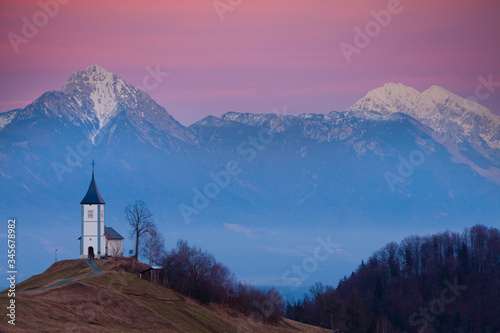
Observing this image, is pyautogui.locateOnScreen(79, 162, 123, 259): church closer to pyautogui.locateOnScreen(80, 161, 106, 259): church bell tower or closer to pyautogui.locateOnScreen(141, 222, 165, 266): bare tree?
pyautogui.locateOnScreen(80, 161, 106, 259): church bell tower

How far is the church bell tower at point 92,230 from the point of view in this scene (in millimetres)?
138875

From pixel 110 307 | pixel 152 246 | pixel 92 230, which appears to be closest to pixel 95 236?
pixel 92 230

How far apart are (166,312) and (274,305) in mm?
43658

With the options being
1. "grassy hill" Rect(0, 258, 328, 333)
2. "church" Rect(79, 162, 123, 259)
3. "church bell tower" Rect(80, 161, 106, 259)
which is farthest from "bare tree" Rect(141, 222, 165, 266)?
"church bell tower" Rect(80, 161, 106, 259)

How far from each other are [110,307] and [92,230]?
4525cm

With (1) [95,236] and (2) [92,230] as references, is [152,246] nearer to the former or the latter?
(1) [95,236]

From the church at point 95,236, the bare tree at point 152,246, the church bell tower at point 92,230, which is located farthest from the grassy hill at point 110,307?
the church bell tower at point 92,230

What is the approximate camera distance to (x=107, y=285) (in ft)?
346

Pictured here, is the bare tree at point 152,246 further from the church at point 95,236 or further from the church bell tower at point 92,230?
the church bell tower at point 92,230

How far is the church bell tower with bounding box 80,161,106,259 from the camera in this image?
13888 centimetres

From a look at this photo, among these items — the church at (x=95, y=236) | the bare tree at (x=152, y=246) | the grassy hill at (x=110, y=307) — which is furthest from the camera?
the church at (x=95, y=236)

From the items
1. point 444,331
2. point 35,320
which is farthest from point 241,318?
point 444,331

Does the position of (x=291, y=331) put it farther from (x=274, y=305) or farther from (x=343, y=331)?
(x=343, y=331)

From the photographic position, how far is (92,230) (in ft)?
457
